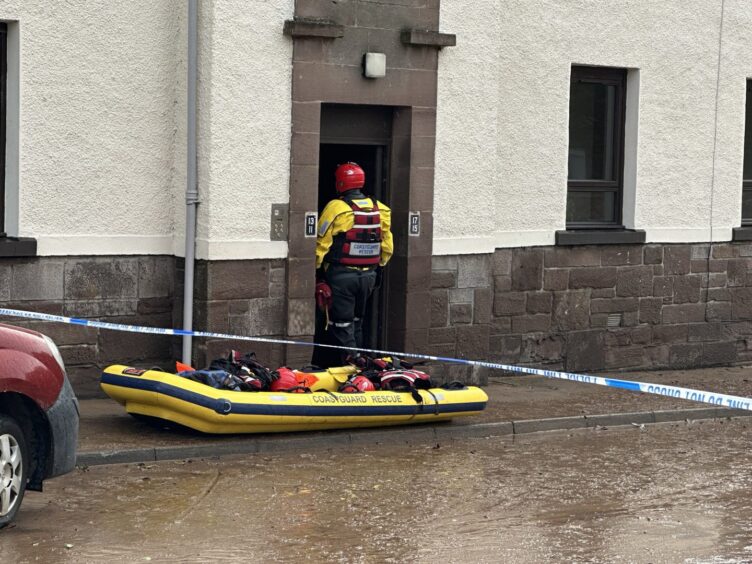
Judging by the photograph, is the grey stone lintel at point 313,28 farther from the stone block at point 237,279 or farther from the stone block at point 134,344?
the stone block at point 134,344

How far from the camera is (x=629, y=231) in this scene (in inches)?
623

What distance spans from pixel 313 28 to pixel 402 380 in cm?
319

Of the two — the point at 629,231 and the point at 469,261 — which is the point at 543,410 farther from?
the point at 629,231

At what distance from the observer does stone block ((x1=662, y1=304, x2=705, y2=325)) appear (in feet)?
53.5

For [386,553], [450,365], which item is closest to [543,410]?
[450,365]

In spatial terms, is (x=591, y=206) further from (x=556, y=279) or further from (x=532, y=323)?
(x=532, y=323)

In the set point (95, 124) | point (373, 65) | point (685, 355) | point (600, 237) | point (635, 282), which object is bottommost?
point (685, 355)

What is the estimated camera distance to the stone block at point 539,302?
15.0m

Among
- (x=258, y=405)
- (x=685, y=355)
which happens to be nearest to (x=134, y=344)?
(x=258, y=405)

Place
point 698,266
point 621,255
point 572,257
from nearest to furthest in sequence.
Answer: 1. point 572,257
2. point 621,255
3. point 698,266

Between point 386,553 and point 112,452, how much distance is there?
2.85 meters

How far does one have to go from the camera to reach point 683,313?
53.9 ft

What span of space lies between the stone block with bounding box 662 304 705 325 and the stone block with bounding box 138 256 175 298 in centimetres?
601

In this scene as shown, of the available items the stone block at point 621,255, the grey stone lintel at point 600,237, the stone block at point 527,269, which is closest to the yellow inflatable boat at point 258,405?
the stone block at point 527,269
